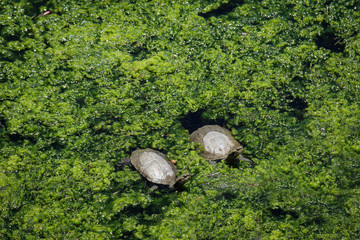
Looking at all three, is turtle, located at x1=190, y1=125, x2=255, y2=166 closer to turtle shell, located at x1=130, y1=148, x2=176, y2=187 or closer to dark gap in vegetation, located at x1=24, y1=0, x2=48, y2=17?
turtle shell, located at x1=130, y1=148, x2=176, y2=187

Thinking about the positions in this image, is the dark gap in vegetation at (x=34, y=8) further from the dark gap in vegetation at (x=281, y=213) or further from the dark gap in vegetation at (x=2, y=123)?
the dark gap in vegetation at (x=281, y=213)

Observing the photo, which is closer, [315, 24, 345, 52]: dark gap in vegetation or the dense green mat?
the dense green mat

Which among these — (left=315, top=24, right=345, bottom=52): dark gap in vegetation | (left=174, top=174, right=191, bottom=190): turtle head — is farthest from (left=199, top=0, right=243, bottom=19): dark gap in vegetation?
(left=174, top=174, right=191, bottom=190): turtle head

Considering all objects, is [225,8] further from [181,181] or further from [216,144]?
[181,181]

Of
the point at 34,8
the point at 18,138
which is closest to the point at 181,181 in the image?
the point at 18,138

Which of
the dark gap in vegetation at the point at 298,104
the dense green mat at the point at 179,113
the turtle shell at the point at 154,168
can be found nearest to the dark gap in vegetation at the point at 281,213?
the dense green mat at the point at 179,113

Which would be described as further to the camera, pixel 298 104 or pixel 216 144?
pixel 298 104

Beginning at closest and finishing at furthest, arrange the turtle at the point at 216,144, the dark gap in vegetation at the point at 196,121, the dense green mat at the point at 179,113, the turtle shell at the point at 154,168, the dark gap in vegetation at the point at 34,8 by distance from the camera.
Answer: the dense green mat at the point at 179,113
the turtle shell at the point at 154,168
the turtle at the point at 216,144
the dark gap in vegetation at the point at 196,121
the dark gap in vegetation at the point at 34,8
